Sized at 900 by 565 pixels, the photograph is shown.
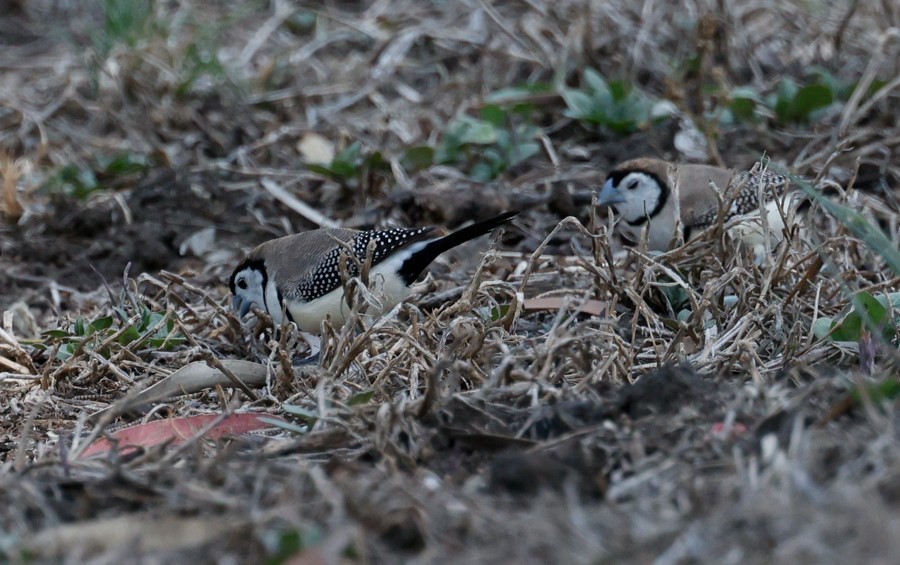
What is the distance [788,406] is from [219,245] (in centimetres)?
380

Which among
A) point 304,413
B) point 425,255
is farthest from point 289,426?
point 425,255

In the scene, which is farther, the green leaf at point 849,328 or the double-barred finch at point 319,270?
the double-barred finch at point 319,270

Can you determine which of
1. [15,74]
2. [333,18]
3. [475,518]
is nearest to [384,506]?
[475,518]

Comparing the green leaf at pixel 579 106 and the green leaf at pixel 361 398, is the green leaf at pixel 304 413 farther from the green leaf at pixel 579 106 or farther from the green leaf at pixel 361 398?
the green leaf at pixel 579 106

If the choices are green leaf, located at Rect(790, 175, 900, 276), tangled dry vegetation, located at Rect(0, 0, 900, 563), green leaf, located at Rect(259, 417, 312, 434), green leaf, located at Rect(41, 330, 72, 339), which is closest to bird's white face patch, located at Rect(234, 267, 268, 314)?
tangled dry vegetation, located at Rect(0, 0, 900, 563)

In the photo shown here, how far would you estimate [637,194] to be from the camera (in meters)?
5.43

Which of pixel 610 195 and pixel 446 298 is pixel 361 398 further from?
pixel 610 195

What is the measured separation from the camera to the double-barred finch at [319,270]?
4715mm

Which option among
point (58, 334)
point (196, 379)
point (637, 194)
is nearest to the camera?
point (196, 379)

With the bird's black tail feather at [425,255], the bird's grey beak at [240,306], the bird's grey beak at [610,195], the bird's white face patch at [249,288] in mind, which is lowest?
the bird's grey beak at [610,195]

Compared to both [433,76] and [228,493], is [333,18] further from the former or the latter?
[228,493]

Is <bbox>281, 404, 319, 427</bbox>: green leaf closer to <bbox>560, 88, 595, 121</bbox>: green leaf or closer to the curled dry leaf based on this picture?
A: the curled dry leaf

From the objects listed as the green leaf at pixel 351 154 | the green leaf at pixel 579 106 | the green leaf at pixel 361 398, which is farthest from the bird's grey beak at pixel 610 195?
the green leaf at pixel 361 398

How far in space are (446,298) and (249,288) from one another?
2.65 ft
